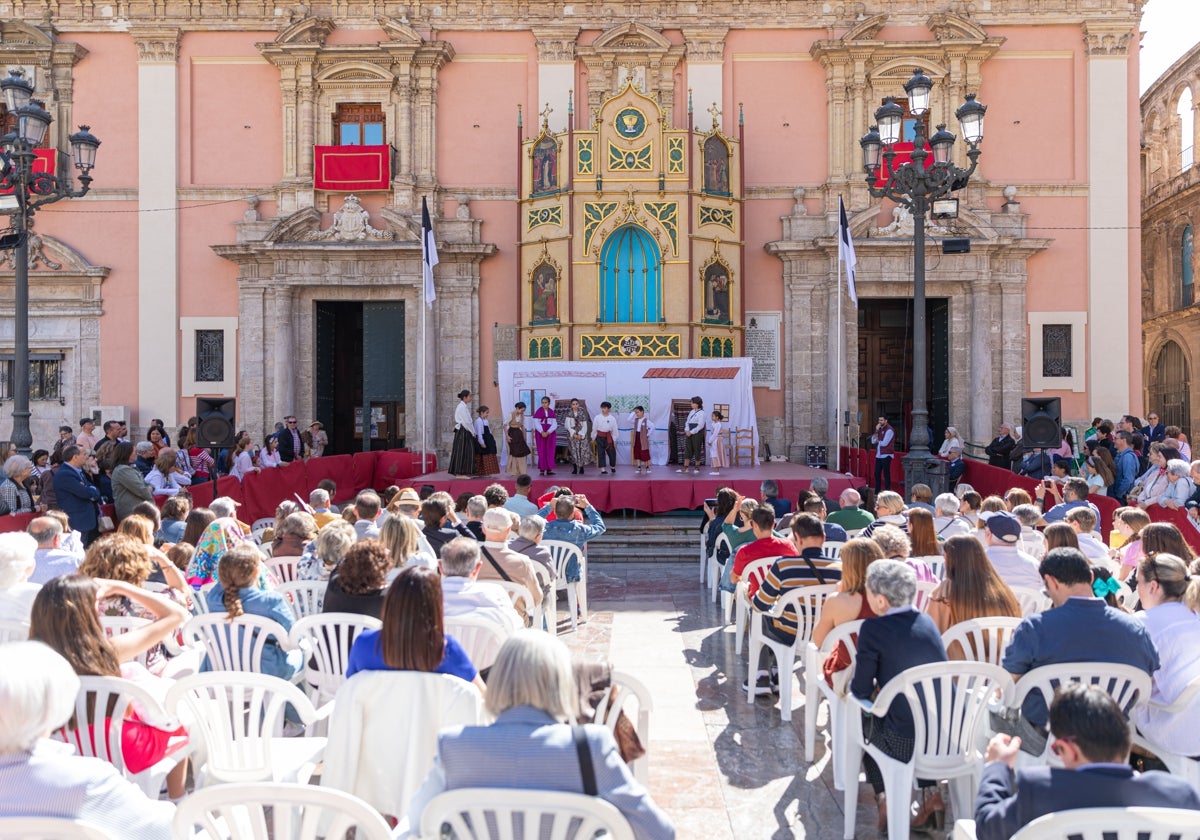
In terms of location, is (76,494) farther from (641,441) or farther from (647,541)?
(641,441)

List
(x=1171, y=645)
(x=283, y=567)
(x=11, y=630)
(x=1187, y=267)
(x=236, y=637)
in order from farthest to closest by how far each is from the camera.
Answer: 1. (x=1187, y=267)
2. (x=283, y=567)
3. (x=236, y=637)
4. (x=11, y=630)
5. (x=1171, y=645)

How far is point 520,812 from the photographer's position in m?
2.57

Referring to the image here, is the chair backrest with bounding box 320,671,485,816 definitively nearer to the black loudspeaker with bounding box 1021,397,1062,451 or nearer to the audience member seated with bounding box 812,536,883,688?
the audience member seated with bounding box 812,536,883,688

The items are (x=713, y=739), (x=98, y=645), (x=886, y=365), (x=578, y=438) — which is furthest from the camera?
(x=886, y=365)

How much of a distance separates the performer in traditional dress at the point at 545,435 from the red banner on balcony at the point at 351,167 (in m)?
6.26

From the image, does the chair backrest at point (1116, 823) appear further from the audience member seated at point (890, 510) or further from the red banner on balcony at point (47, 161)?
the red banner on balcony at point (47, 161)

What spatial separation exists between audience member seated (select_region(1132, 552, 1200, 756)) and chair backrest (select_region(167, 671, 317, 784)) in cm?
335

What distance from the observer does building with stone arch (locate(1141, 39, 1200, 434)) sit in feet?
88.1

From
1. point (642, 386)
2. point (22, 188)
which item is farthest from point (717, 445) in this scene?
point (22, 188)

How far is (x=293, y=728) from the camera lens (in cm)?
580

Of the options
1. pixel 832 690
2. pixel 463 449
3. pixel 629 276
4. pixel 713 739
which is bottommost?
pixel 713 739

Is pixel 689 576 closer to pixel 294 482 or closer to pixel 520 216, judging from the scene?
pixel 294 482

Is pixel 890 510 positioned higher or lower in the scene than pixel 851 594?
higher

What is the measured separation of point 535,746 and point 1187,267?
3019 cm
